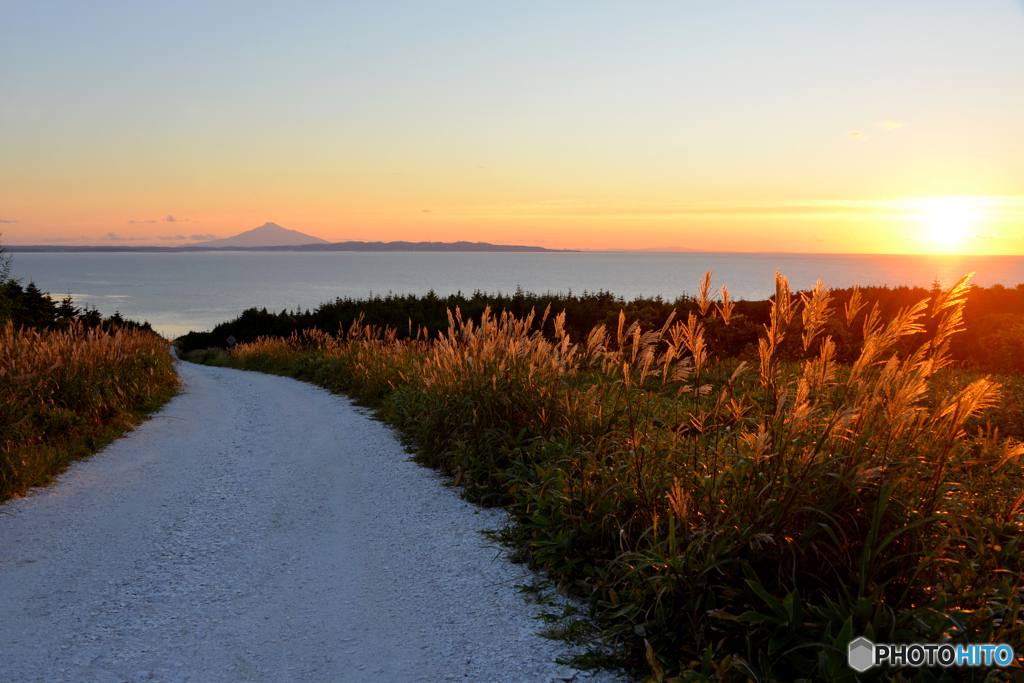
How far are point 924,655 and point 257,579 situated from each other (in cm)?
407

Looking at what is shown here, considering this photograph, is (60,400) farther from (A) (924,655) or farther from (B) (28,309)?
(B) (28,309)

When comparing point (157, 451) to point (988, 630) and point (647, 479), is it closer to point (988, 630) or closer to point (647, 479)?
point (647, 479)

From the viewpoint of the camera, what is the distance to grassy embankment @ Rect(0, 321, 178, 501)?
20.3 feet

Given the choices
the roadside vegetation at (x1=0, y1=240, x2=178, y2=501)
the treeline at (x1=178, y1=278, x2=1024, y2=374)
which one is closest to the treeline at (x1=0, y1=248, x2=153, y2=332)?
the roadside vegetation at (x1=0, y1=240, x2=178, y2=501)

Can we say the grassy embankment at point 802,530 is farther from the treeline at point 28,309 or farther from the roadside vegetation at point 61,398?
the treeline at point 28,309

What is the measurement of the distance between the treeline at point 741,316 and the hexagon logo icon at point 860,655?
150cm

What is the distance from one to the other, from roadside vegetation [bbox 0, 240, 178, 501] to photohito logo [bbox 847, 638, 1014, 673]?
7.12 meters

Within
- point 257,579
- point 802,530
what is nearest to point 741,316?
point 802,530

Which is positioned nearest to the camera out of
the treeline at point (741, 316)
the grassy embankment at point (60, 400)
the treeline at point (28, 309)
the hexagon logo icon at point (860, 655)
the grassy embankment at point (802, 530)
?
the hexagon logo icon at point (860, 655)

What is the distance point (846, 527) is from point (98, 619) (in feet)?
14.7

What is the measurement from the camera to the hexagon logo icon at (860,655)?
8.29 ft

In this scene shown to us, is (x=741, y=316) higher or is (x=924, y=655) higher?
(x=741, y=316)

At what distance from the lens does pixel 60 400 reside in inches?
312

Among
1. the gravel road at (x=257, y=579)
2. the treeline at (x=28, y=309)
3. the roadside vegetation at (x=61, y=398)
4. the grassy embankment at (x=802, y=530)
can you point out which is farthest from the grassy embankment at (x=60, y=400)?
the grassy embankment at (x=802, y=530)
